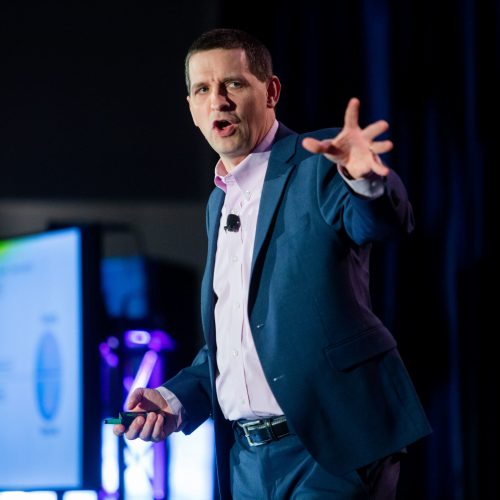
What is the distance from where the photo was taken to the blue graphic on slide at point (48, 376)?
3.15 m

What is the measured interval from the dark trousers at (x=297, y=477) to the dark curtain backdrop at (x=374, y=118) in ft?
4.94

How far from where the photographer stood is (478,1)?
3.45 m

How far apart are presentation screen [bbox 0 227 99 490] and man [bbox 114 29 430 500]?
0.93 metres

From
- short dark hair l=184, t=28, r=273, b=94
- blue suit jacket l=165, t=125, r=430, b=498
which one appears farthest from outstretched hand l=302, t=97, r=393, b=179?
short dark hair l=184, t=28, r=273, b=94

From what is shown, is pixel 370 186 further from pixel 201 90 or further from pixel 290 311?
pixel 201 90

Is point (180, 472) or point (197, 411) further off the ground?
point (197, 411)

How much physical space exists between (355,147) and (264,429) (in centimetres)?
72

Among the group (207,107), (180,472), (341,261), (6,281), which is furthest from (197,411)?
(180,472)

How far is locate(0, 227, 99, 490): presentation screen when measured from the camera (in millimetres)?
3070

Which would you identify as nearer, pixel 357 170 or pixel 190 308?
pixel 357 170

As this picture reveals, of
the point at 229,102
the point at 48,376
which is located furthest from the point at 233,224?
the point at 48,376

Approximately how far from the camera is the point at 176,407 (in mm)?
2244

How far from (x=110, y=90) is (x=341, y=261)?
2.87 metres

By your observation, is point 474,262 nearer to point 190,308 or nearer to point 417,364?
point 417,364
